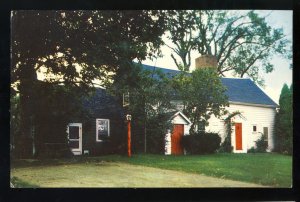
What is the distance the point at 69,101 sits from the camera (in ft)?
34.7

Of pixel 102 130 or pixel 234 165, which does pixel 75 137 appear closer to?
pixel 102 130

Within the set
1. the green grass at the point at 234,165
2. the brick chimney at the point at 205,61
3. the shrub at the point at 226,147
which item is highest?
the brick chimney at the point at 205,61

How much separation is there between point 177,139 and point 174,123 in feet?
1.29

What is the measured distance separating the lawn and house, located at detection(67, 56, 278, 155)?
0.71 ft

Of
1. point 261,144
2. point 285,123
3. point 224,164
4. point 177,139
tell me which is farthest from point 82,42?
point 285,123

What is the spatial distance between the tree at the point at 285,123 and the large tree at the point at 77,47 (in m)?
3.25

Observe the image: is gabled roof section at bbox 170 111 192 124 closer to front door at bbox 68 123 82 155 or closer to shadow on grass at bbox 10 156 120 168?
shadow on grass at bbox 10 156 120 168

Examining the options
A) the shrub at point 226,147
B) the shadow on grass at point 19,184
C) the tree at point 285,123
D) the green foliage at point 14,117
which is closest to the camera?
the shadow on grass at point 19,184

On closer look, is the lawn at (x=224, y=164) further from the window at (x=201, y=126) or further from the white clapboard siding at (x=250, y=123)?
the window at (x=201, y=126)

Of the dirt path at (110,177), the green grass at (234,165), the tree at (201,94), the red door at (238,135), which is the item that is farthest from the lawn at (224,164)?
the tree at (201,94)

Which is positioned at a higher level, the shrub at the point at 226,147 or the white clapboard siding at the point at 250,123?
the white clapboard siding at the point at 250,123

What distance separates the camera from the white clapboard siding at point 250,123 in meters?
10.7
